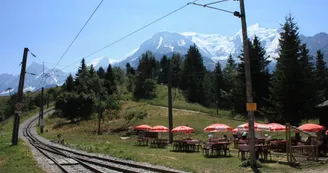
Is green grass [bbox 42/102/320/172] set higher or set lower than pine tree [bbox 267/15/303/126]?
lower

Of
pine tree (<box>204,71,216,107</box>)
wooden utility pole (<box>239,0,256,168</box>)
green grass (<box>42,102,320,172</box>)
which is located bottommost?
green grass (<box>42,102,320,172</box>)

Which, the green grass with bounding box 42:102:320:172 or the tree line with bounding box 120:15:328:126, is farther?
the tree line with bounding box 120:15:328:126

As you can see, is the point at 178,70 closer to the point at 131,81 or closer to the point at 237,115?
the point at 131,81

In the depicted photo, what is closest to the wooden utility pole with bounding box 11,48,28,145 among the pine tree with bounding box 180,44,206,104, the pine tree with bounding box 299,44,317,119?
the pine tree with bounding box 299,44,317,119

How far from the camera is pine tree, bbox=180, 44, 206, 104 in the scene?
101 m

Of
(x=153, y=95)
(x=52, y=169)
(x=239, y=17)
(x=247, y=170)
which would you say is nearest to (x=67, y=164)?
(x=52, y=169)

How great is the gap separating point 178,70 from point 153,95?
34396mm

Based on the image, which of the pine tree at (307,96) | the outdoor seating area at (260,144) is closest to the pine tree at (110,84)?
the outdoor seating area at (260,144)

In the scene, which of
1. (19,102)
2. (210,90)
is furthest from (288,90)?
(210,90)

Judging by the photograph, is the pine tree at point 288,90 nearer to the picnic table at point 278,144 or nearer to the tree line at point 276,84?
the tree line at point 276,84

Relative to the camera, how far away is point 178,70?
431 ft

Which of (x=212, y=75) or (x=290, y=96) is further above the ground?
(x=212, y=75)

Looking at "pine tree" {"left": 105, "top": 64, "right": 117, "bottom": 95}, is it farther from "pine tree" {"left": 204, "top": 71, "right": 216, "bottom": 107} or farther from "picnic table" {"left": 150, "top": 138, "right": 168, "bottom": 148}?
"picnic table" {"left": 150, "top": 138, "right": 168, "bottom": 148}

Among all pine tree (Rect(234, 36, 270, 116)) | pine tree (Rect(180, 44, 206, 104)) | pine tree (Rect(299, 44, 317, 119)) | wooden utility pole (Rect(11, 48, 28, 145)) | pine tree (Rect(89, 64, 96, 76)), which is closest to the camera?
wooden utility pole (Rect(11, 48, 28, 145))
